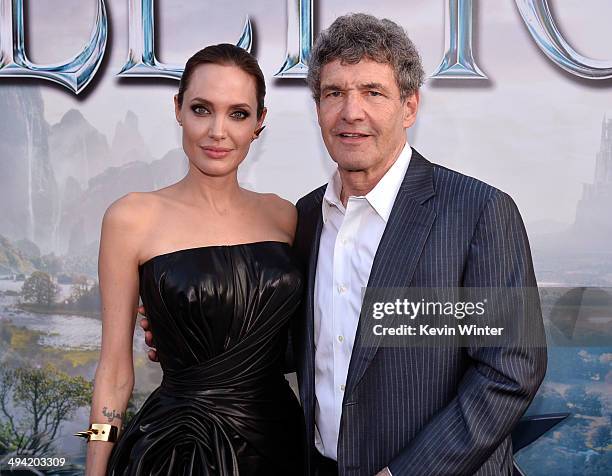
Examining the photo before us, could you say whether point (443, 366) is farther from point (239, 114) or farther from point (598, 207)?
point (598, 207)

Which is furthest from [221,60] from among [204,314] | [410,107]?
[204,314]

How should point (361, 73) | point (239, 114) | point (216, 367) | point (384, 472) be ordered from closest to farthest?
point (384, 472) → point (361, 73) → point (216, 367) → point (239, 114)

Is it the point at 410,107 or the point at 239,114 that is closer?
the point at 410,107

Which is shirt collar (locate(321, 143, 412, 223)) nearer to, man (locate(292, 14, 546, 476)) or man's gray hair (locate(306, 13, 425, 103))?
man (locate(292, 14, 546, 476))

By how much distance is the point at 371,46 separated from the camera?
5.47 ft

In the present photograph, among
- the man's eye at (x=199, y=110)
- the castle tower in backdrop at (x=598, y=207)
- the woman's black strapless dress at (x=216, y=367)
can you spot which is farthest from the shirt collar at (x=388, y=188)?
the castle tower in backdrop at (x=598, y=207)

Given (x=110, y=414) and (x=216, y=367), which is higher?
(x=216, y=367)

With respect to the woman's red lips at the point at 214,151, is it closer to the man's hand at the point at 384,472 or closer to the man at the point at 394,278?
the man at the point at 394,278

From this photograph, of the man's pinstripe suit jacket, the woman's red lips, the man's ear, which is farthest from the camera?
the woman's red lips

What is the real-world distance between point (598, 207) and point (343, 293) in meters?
1.12

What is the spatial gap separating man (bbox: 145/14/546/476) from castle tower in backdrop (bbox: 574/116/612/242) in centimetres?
89

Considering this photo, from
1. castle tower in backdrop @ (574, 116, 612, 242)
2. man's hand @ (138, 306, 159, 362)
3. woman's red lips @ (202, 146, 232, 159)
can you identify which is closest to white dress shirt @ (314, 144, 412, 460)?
woman's red lips @ (202, 146, 232, 159)

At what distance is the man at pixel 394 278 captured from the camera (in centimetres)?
152

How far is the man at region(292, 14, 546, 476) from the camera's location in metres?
1.52
